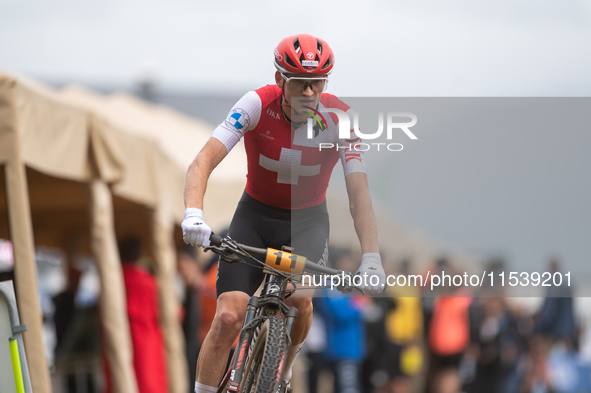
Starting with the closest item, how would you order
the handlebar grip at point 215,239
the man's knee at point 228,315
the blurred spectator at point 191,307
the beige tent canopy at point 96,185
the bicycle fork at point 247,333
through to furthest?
1. the handlebar grip at point 215,239
2. the bicycle fork at point 247,333
3. the man's knee at point 228,315
4. the beige tent canopy at point 96,185
5. the blurred spectator at point 191,307

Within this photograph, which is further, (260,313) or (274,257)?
(260,313)

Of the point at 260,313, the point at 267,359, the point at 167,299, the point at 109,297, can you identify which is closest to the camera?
the point at 267,359

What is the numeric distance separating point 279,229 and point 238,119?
728mm

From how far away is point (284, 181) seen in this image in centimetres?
455

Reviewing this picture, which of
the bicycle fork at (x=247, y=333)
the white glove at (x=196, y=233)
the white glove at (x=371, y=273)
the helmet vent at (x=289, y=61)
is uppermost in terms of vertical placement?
the helmet vent at (x=289, y=61)

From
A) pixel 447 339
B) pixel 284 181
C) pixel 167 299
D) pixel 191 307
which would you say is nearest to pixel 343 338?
pixel 447 339

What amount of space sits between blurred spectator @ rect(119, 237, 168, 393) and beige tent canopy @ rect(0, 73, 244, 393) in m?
0.21

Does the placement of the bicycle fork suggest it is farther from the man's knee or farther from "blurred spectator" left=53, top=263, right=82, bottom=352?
"blurred spectator" left=53, top=263, right=82, bottom=352

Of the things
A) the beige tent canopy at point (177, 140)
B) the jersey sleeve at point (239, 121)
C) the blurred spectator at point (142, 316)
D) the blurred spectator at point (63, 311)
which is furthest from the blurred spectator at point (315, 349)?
the jersey sleeve at point (239, 121)

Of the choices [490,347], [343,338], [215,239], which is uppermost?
[215,239]

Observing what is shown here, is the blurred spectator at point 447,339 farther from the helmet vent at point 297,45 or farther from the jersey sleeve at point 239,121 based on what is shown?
the helmet vent at point 297,45

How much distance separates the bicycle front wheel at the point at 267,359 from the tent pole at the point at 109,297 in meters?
3.83

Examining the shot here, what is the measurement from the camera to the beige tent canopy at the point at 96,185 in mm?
5594

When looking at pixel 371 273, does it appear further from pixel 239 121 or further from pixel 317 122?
pixel 239 121
